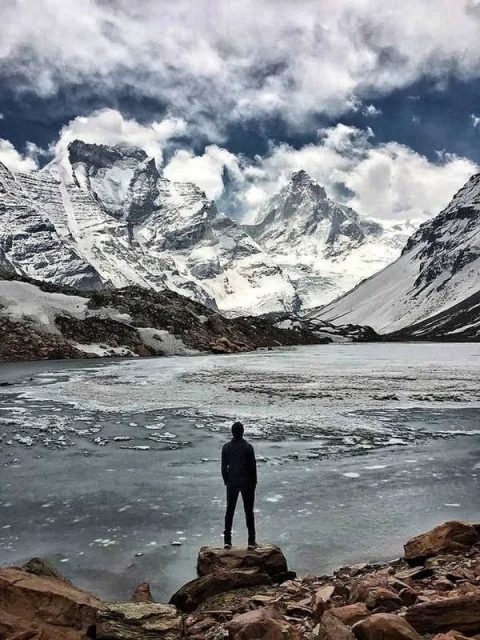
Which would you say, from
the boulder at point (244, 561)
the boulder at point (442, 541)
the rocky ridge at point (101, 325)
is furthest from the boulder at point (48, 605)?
the rocky ridge at point (101, 325)

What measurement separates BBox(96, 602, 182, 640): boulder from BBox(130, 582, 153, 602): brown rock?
0.87 metres

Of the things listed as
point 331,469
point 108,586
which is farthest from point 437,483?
point 108,586

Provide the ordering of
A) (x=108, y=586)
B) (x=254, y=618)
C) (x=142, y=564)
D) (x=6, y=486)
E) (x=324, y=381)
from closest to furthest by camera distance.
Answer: (x=254, y=618) < (x=108, y=586) < (x=142, y=564) < (x=6, y=486) < (x=324, y=381)

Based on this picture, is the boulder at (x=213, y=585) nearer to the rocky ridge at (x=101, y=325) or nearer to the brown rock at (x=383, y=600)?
the brown rock at (x=383, y=600)

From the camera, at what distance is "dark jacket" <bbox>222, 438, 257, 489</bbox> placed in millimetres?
12203

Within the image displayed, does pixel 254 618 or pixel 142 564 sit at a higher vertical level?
pixel 254 618

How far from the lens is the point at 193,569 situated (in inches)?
425

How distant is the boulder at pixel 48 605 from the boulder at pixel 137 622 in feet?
0.73

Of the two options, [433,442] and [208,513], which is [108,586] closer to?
[208,513]

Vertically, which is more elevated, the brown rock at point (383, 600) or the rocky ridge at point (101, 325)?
the rocky ridge at point (101, 325)

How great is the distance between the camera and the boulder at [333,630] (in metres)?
6.58

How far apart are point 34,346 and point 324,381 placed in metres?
56.4

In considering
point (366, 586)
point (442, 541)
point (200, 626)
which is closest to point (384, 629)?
point (366, 586)

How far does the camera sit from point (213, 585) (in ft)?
30.9
